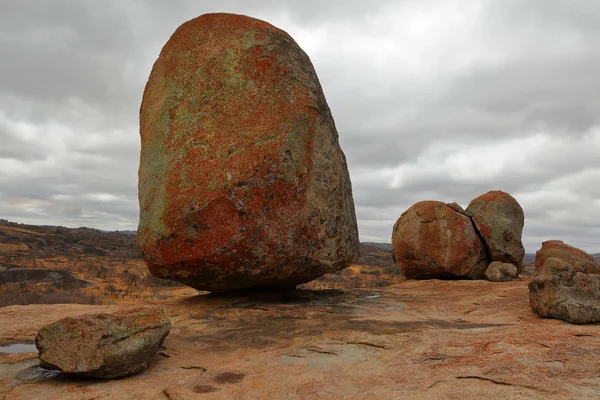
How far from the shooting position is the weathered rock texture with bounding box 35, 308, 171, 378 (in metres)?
4.45

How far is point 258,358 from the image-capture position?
5.11 metres

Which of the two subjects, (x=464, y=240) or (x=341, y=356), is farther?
(x=464, y=240)

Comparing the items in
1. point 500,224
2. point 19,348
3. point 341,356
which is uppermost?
point 500,224

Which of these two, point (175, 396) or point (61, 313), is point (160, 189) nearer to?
point (61, 313)

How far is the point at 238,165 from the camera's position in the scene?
7.71 meters

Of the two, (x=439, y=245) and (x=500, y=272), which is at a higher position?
(x=439, y=245)

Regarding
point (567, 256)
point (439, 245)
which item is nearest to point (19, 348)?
point (439, 245)

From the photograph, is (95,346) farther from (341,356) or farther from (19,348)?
(341,356)

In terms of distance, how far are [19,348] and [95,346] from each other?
210 cm

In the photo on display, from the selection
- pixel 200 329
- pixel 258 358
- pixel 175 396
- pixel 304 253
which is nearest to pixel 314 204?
pixel 304 253

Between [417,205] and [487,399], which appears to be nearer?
[487,399]

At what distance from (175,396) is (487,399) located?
266cm

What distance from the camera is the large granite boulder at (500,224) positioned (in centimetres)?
1412

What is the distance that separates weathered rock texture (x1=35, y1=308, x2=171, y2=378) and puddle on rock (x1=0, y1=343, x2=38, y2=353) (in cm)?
126
